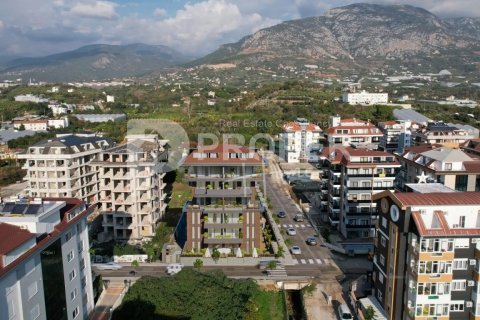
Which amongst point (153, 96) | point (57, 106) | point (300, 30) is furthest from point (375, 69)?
point (57, 106)

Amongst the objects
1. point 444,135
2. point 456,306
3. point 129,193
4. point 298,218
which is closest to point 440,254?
point 456,306

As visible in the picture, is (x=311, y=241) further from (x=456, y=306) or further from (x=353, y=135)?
(x=353, y=135)

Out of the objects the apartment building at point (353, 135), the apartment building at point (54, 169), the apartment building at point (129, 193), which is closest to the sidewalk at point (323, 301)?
the apartment building at point (129, 193)

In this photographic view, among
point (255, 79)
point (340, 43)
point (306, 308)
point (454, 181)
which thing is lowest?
point (306, 308)

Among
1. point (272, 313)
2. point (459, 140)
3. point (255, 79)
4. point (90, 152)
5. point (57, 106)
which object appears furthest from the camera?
point (255, 79)

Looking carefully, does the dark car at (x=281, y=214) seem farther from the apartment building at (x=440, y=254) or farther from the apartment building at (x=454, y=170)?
the apartment building at (x=440, y=254)

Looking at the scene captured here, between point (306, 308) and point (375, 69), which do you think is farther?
point (375, 69)

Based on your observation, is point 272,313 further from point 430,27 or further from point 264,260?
point 430,27
